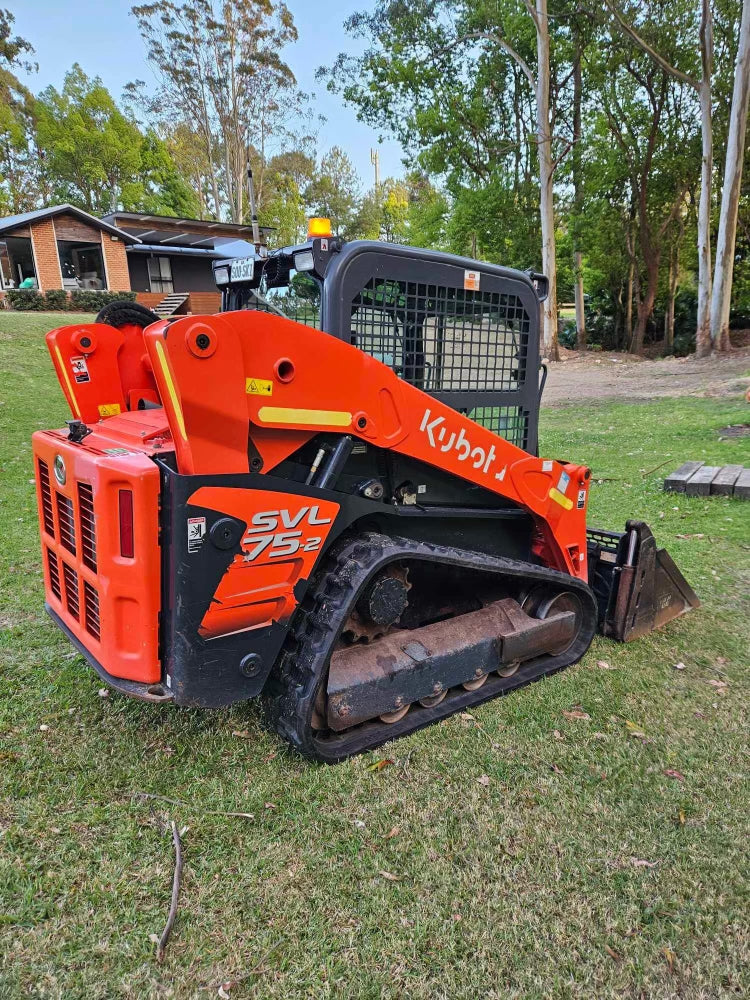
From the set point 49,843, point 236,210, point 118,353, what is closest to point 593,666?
point 49,843

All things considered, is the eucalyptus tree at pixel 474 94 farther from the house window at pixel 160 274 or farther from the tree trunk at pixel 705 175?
the house window at pixel 160 274

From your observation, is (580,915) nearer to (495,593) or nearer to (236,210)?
(495,593)

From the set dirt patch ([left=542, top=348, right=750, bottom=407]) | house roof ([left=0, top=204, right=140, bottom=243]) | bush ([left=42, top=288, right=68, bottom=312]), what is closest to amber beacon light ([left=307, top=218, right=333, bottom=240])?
dirt patch ([left=542, top=348, right=750, bottom=407])

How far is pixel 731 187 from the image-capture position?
1689cm

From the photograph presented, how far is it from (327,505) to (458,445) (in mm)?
747

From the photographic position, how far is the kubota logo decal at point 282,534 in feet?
7.49

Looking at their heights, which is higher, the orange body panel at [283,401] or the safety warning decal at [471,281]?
the safety warning decal at [471,281]

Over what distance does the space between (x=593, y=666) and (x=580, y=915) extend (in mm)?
1677

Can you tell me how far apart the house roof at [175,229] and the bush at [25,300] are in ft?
37.0

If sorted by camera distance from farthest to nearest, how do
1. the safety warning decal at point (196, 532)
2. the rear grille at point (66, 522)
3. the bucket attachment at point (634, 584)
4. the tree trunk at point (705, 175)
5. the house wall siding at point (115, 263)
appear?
the house wall siding at point (115, 263) → the tree trunk at point (705, 175) → the bucket attachment at point (634, 584) → the rear grille at point (66, 522) → the safety warning decal at point (196, 532)

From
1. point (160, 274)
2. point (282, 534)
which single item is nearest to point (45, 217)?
point (160, 274)

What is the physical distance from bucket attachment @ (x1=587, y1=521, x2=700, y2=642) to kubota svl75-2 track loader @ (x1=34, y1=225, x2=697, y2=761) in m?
0.02

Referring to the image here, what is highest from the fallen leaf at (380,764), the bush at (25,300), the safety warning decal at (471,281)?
the bush at (25,300)

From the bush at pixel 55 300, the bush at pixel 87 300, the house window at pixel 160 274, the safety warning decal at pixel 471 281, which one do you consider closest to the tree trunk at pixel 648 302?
the bush at pixel 87 300
